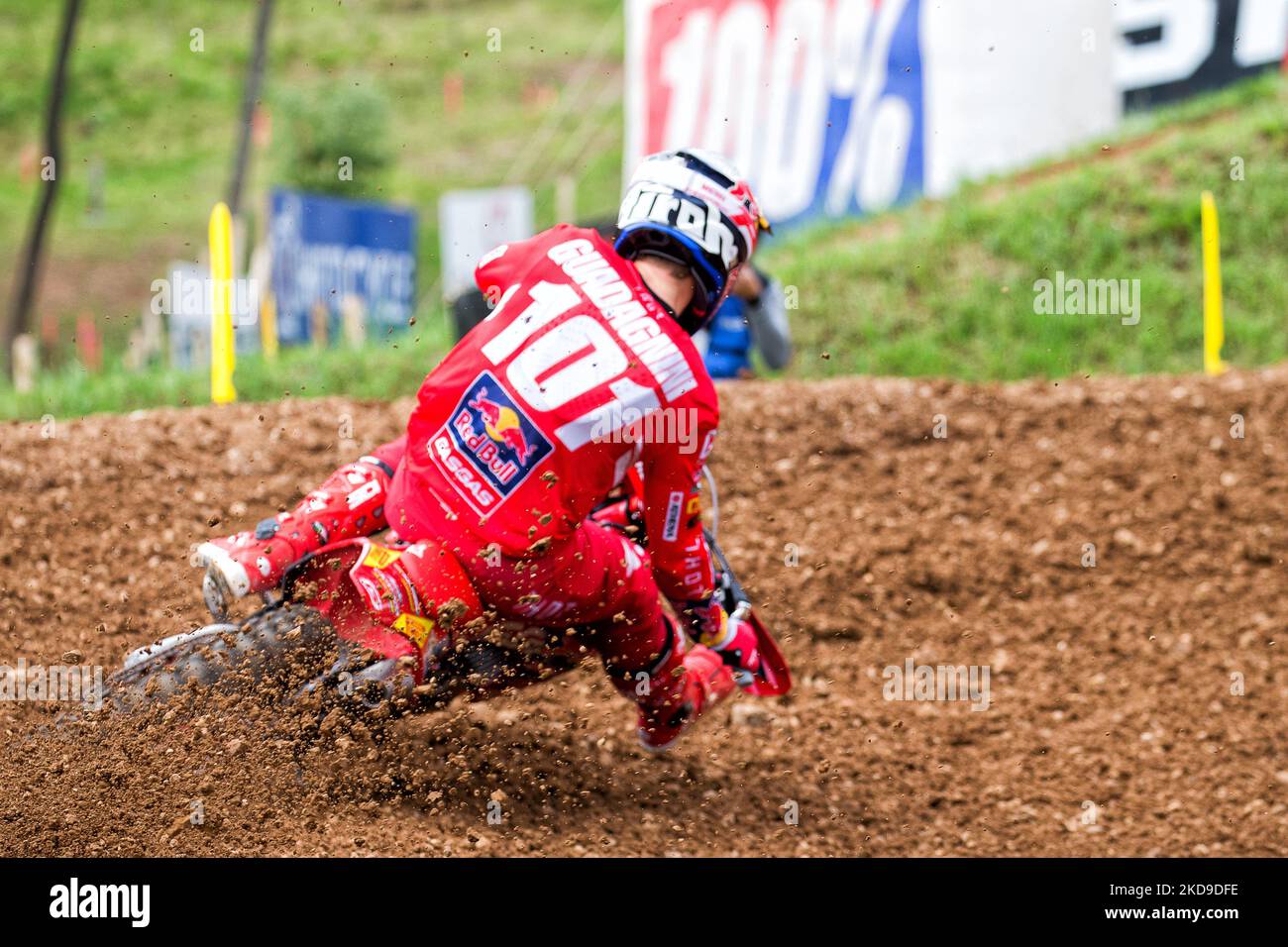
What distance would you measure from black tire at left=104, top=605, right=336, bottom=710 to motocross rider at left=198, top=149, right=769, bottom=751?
138 mm

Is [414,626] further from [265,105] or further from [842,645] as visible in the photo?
[265,105]

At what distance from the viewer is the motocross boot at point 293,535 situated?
438 centimetres

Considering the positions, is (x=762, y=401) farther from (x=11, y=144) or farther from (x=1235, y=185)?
(x=11, y=144)

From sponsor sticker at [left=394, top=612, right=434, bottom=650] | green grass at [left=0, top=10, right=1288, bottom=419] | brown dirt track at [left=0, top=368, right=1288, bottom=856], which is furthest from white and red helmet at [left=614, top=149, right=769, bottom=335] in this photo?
green grass at [left=0, top=10, right=1288, bottom=419]

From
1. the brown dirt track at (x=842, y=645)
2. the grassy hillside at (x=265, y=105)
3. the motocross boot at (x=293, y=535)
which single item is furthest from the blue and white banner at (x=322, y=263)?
the motocross boot at (x=293, y=535)

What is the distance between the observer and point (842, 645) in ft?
22.5

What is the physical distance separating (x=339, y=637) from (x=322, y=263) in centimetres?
1888

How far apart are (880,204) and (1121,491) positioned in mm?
10172

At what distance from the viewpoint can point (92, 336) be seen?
2905 cm

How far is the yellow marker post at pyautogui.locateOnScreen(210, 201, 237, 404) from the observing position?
855 centimetres

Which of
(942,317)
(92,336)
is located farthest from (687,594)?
(92,336)

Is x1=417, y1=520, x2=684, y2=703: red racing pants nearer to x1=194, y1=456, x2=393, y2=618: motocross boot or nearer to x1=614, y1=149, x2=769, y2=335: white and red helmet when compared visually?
x1=194, y1=456, x2=393, y2=618: motocross boot

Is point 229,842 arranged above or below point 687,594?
below

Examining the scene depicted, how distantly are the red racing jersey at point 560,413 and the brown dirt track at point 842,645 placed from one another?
2.99 ft
